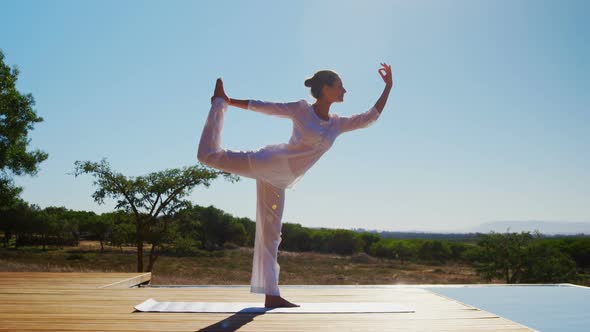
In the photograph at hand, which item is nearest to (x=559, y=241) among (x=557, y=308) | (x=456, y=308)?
(x=557, y=308)

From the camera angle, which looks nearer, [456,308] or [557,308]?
[456,308]

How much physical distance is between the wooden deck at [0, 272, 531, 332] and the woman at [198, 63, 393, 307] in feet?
1.56

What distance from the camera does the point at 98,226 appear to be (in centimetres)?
3450

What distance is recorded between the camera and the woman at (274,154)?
3160mm

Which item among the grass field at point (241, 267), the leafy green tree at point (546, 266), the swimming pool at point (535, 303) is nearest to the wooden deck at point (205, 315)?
the swimming pool at point (535, 303)

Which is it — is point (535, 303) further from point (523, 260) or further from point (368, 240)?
point (368, 240)

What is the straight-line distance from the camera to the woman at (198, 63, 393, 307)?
3.16 m

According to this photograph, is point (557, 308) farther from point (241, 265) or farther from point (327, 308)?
point (241, 265)

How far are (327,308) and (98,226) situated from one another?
1365 inches

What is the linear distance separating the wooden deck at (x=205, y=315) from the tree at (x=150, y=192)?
11.6 m

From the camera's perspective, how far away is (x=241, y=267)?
83.7ft

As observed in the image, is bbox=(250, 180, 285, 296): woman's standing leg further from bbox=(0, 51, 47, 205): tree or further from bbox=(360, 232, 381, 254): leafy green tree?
bbox=(360, 232, 381, 254): leafy green tree

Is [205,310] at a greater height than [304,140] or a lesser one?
lesser

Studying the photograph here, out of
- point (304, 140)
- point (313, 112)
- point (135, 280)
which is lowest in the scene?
point (135, 280)
